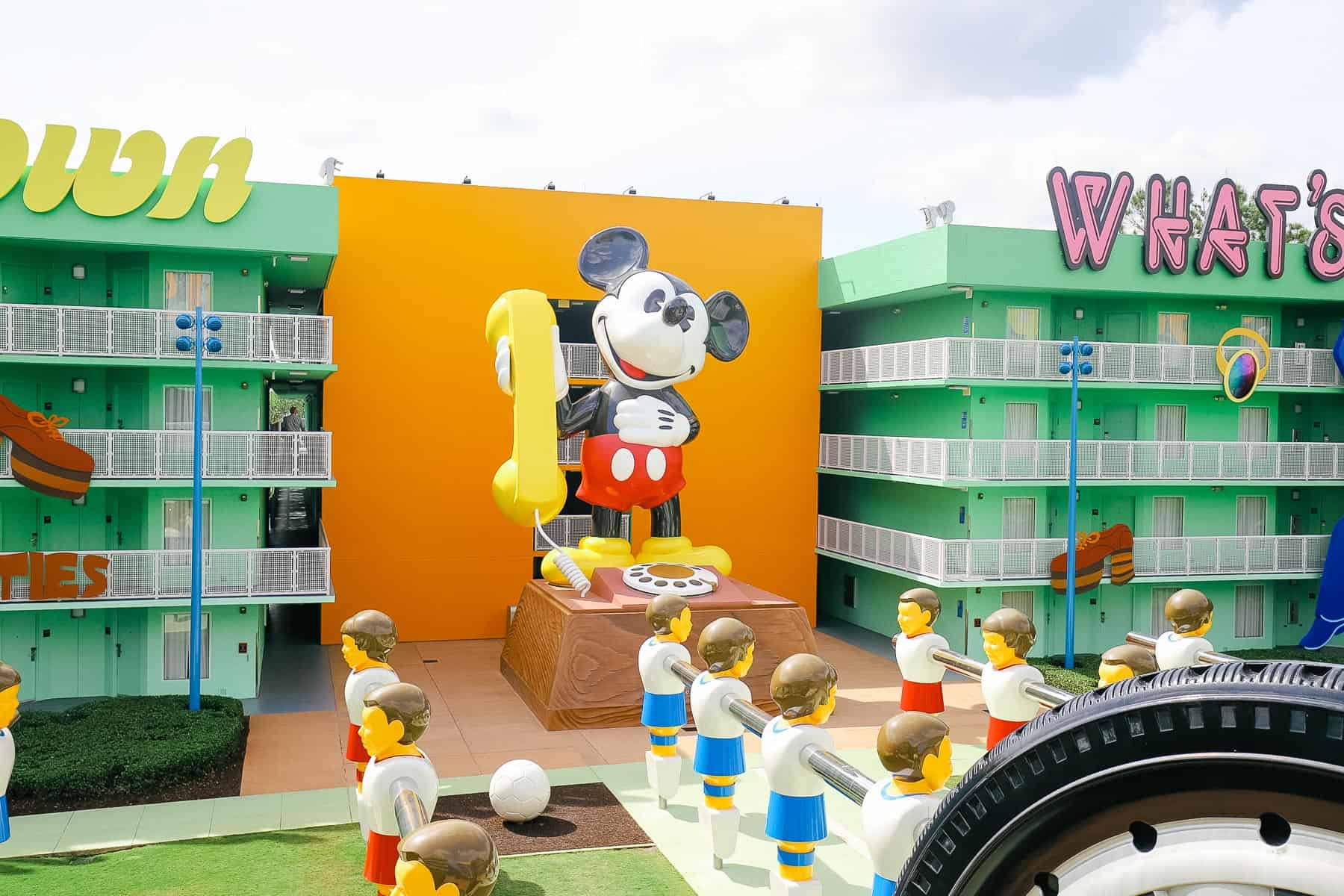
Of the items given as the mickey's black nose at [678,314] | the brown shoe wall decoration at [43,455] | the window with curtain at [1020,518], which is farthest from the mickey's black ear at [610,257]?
the window with curtain at [1020,518]

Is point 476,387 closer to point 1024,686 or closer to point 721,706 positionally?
point 721,706

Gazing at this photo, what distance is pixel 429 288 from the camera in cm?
2619

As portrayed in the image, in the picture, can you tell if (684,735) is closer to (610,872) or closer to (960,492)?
(610,872)

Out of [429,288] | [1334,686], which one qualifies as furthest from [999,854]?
[429,288]

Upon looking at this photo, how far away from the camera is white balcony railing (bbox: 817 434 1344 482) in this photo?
941 inches

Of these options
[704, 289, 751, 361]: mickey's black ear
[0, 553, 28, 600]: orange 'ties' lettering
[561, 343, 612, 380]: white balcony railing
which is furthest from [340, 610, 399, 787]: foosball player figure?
[561, 343, 612, 380]: white balcony railing

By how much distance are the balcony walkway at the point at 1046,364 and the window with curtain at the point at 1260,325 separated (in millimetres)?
699

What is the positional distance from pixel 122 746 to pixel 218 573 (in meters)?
4.91

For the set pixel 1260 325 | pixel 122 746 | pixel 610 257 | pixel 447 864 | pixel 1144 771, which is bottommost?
pixel 122 746

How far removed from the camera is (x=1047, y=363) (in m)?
24.5

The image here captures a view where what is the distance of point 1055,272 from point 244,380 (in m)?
16.8

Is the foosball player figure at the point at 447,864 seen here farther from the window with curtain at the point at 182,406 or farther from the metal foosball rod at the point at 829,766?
the window with curtain at the point at 182,406

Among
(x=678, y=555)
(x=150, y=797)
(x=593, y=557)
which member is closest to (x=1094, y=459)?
(x=678, y=555)

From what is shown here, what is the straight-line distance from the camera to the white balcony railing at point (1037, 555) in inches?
930
